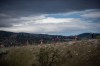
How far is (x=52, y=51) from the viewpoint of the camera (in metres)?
21.9

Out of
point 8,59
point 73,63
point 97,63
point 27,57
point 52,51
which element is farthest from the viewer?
point 8,59

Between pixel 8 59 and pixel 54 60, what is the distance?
774 centimetres

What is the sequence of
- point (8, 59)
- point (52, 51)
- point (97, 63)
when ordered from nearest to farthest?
point (97, 63) < point (52, 51) < point (8, 59)

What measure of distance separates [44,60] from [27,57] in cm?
258

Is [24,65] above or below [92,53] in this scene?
below

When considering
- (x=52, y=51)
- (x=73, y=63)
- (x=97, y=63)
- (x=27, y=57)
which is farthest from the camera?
(x=27, y=57)

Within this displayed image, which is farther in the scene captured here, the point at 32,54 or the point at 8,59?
the point at 8,59

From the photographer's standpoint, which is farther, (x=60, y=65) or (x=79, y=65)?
(x=60, y=65)

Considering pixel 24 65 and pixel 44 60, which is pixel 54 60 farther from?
pixel 24 65

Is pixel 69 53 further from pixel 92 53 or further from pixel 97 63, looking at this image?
pixel 97 63

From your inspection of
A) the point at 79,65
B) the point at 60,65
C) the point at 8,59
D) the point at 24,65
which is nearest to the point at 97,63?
the point at 79,65

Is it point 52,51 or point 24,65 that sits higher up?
point 52,51

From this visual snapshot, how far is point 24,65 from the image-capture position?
2303cm

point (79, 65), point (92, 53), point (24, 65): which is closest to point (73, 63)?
point (79, 65)
